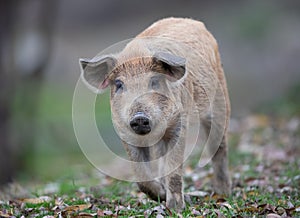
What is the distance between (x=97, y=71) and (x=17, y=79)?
873 cm

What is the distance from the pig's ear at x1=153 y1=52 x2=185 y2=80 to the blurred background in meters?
4.63

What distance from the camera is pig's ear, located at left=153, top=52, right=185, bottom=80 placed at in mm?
6523

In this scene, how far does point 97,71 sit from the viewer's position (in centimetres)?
696

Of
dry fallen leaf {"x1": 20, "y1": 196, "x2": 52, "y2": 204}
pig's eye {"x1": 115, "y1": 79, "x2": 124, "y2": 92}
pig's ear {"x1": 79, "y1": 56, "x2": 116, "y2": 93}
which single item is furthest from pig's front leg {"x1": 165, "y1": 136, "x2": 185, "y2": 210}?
dry fallen leaf {"x1": 20, "y1": 196, "x2": 52, "y2": 204}

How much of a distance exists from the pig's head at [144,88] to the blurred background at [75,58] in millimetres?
4354

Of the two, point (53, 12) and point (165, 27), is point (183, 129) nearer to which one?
point (165, 27)

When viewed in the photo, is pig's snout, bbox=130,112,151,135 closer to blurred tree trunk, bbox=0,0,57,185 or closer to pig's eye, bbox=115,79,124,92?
pig's eye, bbox=115,79,124,92

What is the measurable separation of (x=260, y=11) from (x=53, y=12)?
7499mm

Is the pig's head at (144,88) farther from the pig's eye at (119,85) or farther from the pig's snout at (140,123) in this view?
the pig's snout at (140,123)

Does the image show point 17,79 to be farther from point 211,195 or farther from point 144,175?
point 144,175

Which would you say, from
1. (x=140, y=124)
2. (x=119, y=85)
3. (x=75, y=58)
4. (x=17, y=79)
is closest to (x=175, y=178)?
(x=140, y=124)

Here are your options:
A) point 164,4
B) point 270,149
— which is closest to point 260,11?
point 164,4

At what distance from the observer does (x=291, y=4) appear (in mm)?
24438

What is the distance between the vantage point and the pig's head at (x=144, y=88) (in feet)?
21.0
